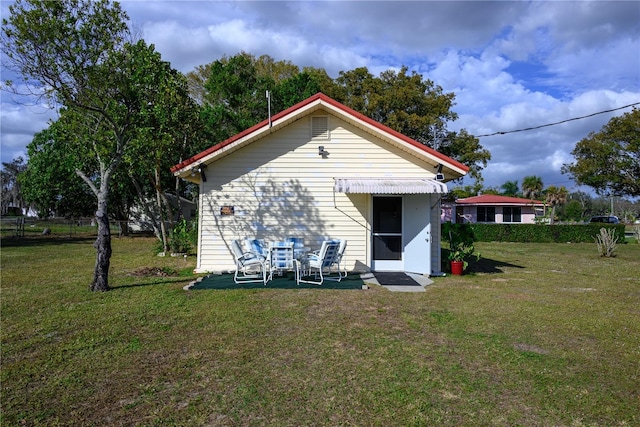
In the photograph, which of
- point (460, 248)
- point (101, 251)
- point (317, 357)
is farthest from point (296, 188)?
point (317, 357)

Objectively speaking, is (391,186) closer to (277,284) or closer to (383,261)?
(383,261)

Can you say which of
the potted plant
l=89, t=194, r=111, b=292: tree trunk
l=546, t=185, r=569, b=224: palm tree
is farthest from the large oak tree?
l=546, t=185, r=569, b=224: palm tree

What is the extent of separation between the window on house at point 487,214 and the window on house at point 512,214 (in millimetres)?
893

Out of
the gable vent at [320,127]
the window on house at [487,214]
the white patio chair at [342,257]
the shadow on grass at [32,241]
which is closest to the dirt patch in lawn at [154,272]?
the white patio chair at [342,257]

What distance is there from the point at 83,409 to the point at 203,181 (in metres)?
8.28

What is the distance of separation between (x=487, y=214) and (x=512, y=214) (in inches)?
89.2

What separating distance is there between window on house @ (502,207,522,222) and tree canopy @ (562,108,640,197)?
18.3ft

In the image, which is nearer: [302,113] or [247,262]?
[247,262]

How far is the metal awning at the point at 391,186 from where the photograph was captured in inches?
409

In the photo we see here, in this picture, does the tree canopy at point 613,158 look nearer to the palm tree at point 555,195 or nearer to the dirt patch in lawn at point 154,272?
the palm tree at point 555,195

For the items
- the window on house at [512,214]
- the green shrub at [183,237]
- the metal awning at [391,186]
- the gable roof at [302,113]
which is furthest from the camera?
the window on house at [512,214]

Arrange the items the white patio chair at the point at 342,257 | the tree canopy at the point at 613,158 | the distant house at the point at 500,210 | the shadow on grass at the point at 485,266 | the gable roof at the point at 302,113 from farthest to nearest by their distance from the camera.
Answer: the distant house at the point at 500,210
the tree canopy at the point at 613,158
the shadow on grass at the point at 485,266
the gable roof at the point at 302,113
the white patio chair at the point at 342,257

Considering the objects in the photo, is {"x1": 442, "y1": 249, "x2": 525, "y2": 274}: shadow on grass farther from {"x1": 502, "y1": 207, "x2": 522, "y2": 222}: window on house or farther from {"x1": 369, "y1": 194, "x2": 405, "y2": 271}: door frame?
{"x1": 502, "y1": 207, "x2": 522, "y2": 222}: window on house

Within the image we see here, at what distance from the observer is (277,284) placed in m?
9.91
